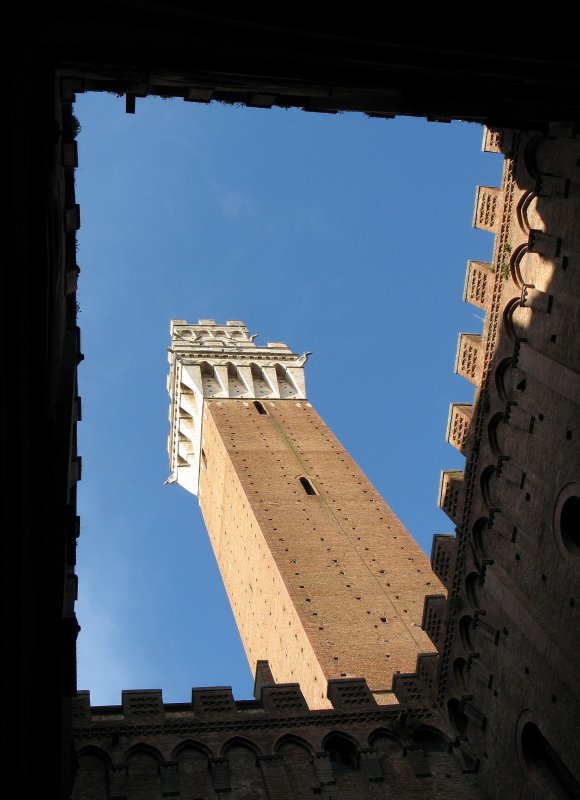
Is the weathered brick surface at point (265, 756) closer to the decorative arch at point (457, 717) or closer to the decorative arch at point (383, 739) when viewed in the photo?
the decorative arch at point (383, 739)

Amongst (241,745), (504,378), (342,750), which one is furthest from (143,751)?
(504,378)

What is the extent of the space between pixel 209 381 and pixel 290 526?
14.6m

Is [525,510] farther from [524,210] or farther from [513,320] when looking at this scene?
[524,210]

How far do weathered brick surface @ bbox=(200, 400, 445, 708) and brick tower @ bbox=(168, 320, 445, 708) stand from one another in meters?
0.04

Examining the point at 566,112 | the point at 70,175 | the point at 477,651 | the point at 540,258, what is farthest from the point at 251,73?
the point at 477,651

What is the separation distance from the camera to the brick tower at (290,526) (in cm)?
2209

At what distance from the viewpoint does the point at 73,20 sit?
304 inches

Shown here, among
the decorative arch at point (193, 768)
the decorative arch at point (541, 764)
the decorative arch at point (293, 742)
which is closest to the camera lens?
the decorative arch at point (541, 764)

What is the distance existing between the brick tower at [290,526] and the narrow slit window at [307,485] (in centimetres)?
4

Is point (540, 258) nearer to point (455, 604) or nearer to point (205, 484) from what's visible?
point (455, 604)

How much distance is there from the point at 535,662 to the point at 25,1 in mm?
10413

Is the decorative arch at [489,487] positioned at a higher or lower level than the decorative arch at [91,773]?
higher

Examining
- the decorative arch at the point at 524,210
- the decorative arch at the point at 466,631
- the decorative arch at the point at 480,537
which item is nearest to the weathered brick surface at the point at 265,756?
the decorative arch at the point at 466,631

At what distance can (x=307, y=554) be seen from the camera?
2619 centimetres
